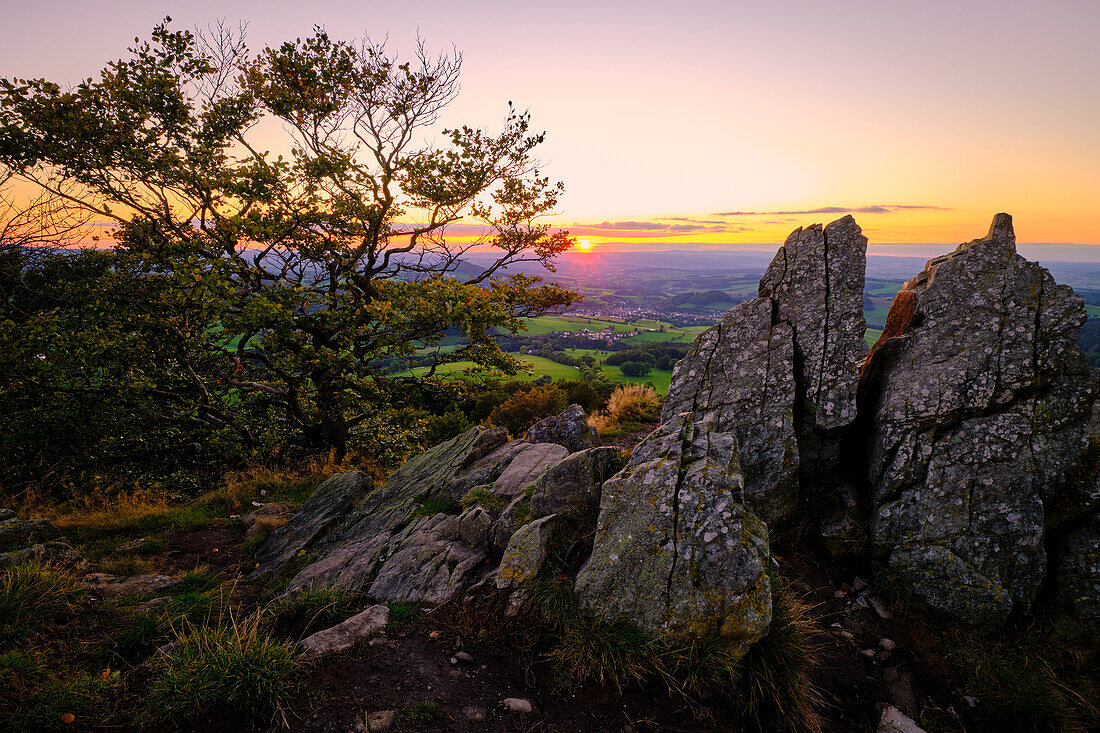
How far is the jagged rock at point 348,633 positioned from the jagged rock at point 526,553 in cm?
205

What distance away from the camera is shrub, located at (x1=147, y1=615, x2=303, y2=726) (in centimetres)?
491

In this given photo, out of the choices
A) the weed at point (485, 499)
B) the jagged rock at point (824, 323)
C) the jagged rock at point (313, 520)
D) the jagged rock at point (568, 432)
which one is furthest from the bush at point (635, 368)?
the weed at point (485, 499)

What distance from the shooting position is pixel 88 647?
245 inches

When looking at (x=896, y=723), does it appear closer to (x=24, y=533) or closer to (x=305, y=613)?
(x=305, y=613)

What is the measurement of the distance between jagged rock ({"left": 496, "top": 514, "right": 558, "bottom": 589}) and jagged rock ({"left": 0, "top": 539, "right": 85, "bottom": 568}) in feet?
28.0

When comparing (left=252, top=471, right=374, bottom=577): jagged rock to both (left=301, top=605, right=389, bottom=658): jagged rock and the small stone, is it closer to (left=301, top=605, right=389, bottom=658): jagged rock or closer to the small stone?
(left=301, top=605, right=389, bottom=658): jagged rock

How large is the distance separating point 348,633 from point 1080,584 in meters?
11.7

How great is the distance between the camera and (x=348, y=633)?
657 cm

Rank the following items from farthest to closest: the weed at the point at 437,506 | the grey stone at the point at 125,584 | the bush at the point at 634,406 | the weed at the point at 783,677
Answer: the bush at the point at 634,406, the weed at the point at 437,506, the grey stone at the point at 125,584, the weed at the point at 783,677

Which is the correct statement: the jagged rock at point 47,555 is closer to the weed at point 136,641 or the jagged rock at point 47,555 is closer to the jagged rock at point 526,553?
the weed at point 136,641

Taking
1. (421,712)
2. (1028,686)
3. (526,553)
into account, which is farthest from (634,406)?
(421,712)

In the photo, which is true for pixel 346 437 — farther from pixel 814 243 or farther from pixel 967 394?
pixel 967 394

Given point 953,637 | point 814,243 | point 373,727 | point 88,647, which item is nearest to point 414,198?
point 814,243

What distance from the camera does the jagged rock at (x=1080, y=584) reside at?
6676mm
